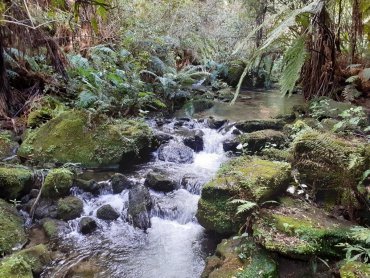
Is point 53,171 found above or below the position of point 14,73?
below

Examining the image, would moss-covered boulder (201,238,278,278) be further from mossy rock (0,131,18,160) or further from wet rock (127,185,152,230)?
mossy rock (0,131,18,160)

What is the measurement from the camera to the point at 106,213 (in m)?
4.82

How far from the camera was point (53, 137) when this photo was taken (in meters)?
6.24

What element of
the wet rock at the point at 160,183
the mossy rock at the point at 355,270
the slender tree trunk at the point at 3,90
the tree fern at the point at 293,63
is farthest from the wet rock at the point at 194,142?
the tree fern at the point at 293,63

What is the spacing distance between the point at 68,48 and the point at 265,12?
6713 millimetres

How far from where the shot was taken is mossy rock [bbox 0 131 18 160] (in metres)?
5.77

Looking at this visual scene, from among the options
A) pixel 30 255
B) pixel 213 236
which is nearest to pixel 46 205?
pixel 30 255

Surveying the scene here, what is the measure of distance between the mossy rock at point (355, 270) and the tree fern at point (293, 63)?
6.45 feet

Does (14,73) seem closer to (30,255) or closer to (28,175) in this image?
(28,175)

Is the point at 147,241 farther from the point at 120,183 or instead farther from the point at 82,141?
the point at 82,141

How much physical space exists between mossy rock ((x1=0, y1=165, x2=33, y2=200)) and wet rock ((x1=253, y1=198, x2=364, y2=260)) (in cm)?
325

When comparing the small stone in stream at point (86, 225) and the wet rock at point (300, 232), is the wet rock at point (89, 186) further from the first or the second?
the wet rock at point (300, 232)

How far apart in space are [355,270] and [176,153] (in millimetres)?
4529

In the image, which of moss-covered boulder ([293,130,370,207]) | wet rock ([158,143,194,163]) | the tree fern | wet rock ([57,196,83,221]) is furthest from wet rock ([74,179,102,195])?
the tree fern
